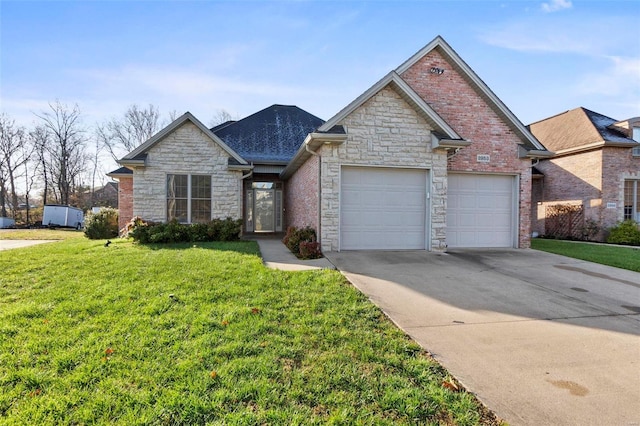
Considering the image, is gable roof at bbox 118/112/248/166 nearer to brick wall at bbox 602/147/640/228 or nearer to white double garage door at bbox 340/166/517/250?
white double garage door at bbox 340/166/517/250

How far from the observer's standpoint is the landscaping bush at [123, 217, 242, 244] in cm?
1088

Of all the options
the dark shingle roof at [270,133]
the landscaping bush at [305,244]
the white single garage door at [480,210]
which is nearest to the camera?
the landscaping bush at [305,244]

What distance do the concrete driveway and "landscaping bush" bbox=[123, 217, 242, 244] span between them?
533cm

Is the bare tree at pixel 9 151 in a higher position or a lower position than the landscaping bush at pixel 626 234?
higher

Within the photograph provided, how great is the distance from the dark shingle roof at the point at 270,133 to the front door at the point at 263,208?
6.09 feet

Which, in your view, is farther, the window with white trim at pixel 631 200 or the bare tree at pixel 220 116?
the bare tree at pixel 220 116

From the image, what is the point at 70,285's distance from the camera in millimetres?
5645

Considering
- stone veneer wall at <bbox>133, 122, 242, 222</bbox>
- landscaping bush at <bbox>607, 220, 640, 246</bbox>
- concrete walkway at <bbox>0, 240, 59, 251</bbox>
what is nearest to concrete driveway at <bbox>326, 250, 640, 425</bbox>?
stone veneer wall at <bbox>133, 122, 242, 222</bbox>

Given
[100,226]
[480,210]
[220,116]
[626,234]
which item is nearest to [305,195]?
[480,210]

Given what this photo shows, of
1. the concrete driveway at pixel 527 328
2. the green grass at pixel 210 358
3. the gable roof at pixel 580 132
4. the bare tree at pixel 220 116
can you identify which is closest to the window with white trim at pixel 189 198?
the green grass at pixel 210 358

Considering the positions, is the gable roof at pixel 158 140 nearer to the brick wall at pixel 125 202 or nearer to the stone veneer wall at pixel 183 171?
the stone veneer wall at pixel 183 171

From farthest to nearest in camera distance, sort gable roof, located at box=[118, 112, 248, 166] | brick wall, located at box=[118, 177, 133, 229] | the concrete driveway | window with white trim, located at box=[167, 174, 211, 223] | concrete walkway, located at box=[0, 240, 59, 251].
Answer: brick wall, located at box=[118, 177, 133, 229]
window with white trim, located at box=[167, 174, 211, 223]
gable roof, located at box=[118, 112, 248, 166]
concrete walkway, located at box=[0, 240, 59, 251]
the concrete driveway

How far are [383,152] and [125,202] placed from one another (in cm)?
1218

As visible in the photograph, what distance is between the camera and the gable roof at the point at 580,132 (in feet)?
50.1
